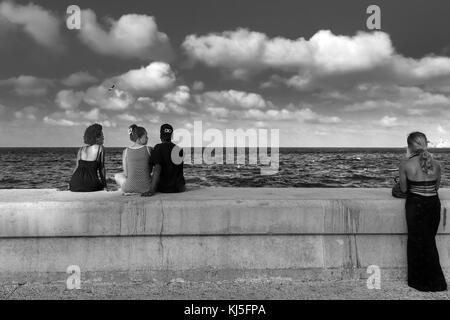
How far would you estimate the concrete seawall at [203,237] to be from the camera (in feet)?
15.3

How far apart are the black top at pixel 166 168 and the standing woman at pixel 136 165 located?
0.14 meters

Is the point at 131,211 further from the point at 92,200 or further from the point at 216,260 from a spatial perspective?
the point at 216,260

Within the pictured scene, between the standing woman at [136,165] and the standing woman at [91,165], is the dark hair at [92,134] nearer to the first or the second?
the standing woman at [91,165]

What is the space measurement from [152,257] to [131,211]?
1.90 ft

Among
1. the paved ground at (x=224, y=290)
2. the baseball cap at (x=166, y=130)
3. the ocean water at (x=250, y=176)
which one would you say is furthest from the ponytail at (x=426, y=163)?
the ocean water at (x=250, y=176)

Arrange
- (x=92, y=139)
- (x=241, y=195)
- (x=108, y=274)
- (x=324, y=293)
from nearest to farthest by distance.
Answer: (x=324, y=293), (x=108, y=274), (x=241, y=195), (x=92, y=139)

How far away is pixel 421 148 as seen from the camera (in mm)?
4590

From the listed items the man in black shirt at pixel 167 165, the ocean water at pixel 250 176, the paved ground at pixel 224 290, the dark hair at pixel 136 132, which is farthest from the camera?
the ocean water at pixel 250 176

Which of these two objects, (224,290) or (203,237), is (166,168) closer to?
(203,237)

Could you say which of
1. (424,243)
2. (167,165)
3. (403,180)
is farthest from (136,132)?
(424,243)

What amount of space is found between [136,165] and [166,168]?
1.32 feet

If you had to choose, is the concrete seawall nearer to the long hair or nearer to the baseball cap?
the long hair

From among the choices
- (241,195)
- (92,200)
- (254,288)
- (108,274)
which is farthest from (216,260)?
(92,200)

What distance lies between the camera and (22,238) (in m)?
4.68
